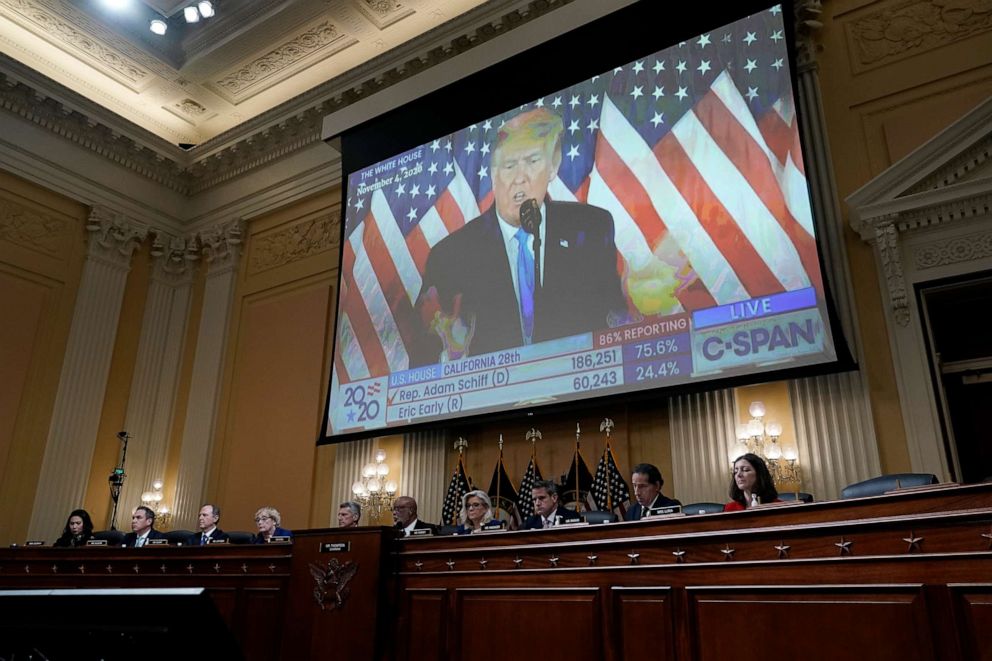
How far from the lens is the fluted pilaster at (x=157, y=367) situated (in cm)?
873

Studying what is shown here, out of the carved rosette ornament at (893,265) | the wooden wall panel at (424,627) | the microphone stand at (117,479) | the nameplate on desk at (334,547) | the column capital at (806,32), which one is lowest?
the wooden wall panel at (424,627)

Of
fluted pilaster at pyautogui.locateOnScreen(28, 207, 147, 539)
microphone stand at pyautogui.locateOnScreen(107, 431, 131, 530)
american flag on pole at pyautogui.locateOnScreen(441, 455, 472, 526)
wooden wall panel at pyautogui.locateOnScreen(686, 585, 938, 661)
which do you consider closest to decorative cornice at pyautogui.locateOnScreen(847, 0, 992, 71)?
american flag on pole at pyautogui.locateOnScreen(441, 455, 472, 526)

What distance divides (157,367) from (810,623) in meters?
8.40

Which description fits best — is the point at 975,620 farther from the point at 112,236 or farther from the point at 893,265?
the point at 112,236

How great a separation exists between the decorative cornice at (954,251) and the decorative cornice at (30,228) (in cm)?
850

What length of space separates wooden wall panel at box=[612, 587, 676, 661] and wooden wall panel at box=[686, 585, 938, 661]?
10 centimetres

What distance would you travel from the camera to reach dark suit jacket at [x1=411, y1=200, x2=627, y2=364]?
5.79 metres

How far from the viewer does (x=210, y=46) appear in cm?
872

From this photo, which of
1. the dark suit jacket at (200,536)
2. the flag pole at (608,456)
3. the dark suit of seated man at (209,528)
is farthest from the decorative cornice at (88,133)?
the flag pole at (608,456)

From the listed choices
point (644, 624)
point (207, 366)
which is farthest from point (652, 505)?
point (207, 366)

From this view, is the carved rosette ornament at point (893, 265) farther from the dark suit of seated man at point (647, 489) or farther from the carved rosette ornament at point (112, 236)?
A: the carved rosette ornament at point (112, 236)

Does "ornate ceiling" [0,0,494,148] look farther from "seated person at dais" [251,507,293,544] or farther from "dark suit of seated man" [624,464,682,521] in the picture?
"dark suit of seated man" [624,464,682,521]

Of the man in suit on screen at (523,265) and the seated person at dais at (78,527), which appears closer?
the man in suit on screen at (523,265)

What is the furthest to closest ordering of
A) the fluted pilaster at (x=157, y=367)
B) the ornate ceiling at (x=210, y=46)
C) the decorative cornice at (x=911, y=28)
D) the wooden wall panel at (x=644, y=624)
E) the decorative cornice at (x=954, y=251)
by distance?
1. the fluted pilaster at (x=157, y=367)
2. the ornate ceiling at (x=210, y=46)
3. the decorative cornice at (x=911, y=28)
4. the decorative cornice at (x=954, y=251)
5. the wooden wall panel at (x=644, y=624)
